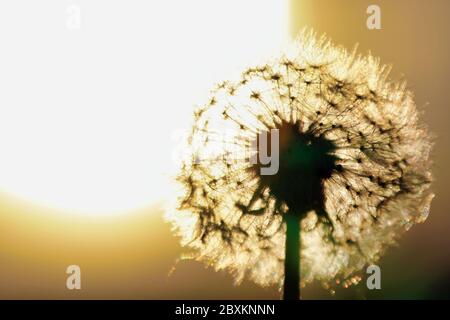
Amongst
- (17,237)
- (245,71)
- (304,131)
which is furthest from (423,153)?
(17,237)

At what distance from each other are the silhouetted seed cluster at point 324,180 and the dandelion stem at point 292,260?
0.45m

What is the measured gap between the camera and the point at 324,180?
34.9ft

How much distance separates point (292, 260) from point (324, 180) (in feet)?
5.84

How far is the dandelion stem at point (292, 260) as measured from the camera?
912 cm

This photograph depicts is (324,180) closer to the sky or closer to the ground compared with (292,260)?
closer to the sky

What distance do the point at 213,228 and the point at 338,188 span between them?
204cm

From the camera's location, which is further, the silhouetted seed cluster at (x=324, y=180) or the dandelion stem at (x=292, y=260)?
the silhouetted seed cluster at (x=324, y=180)

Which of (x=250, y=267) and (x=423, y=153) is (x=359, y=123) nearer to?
(x=423, y=153)

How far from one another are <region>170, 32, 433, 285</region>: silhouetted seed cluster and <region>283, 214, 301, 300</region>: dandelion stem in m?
0.45

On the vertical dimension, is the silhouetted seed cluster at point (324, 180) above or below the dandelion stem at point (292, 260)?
above

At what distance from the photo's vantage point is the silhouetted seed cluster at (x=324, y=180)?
34.8 ft

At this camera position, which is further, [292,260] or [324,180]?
[324,180]

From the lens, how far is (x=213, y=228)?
417 inches
